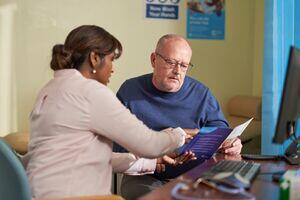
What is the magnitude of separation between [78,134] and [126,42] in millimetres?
1940

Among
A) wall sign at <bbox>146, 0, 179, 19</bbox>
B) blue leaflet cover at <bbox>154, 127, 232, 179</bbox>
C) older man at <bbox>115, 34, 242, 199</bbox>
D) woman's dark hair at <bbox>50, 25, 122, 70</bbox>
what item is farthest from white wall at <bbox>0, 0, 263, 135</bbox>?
woman's dark hair at <bbox>50, 25, 122, 70</bbox>

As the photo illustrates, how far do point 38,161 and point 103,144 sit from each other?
0.22 meters

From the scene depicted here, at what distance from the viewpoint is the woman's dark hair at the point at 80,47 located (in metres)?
1.51

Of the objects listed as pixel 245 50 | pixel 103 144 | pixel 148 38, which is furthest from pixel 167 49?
pixel 245 50

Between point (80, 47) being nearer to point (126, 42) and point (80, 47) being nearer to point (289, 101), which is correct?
point (289, 101)

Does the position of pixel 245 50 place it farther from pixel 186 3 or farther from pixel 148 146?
pixel 148 146

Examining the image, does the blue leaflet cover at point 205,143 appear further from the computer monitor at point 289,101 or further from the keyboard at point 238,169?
the computer monitor at point 289,101

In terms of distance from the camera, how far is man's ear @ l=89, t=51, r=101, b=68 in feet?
5.00

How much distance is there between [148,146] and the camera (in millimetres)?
1462

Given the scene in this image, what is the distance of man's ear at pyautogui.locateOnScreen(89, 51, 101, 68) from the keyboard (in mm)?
538

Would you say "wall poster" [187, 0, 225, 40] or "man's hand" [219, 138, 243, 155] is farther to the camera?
"wall poster" [187, 0, 225, 40]

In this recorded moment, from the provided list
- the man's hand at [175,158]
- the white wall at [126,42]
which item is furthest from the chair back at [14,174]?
the white wall at [126,42]

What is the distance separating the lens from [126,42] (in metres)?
3.30

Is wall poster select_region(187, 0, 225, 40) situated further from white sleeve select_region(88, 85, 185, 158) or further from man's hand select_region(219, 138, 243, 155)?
white sleeve select_region(88, 85, 185, 158)
